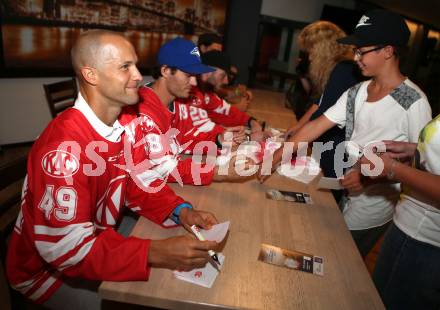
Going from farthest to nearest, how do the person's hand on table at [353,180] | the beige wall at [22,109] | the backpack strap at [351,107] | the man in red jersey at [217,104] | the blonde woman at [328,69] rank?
the beige wall at [22,109] → the man in red jersey at [217,104] → the blonde woman at [328,69] → the backpack strap at [351,107] → the person's hand on table at [353,180]

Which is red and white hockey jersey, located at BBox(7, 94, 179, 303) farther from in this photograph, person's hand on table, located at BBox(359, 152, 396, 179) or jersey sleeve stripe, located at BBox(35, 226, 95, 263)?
person's hand on table, located at BBox(359, 152, 396, 179)

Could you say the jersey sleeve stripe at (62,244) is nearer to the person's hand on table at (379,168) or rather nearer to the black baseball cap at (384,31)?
the person's hand on table at (379,168)

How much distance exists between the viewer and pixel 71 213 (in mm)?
1111

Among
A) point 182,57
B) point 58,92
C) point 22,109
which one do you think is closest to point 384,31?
point 182,57

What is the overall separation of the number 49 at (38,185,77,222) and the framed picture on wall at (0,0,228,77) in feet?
10.1

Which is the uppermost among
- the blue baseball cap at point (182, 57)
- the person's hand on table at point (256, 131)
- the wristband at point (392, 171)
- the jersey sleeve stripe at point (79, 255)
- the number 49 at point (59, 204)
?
the blue baseball cap at point (182, 57)

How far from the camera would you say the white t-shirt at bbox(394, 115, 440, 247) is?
123 cm

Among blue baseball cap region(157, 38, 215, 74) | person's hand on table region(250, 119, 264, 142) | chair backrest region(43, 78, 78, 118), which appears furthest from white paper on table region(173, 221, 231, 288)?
chair backrest region(43, 78, 78, 118)

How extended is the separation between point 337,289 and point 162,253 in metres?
0.63

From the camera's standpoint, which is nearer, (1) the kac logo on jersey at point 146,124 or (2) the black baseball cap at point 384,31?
(2) the black baseball cap at point 384,31

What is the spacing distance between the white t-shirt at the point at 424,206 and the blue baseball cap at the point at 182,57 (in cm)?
125

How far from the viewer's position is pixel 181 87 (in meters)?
2.00

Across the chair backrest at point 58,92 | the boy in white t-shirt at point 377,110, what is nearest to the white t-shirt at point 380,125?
the boy in white t-shirt at point 377,110

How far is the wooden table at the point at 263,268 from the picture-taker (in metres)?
1.05
